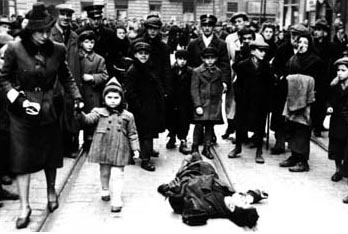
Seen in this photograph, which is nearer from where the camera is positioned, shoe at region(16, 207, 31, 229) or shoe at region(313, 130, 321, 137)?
shoe at region(16, 207, 31, 229)

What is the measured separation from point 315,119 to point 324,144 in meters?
0.60

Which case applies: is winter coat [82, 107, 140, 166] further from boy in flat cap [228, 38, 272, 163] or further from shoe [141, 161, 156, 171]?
boy in flat cap [228, 38, 272, 163]

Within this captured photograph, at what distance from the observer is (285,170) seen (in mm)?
8133

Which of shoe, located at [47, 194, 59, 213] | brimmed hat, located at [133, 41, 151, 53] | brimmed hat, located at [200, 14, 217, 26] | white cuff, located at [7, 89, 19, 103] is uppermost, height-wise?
brimmed hat, located at [200, 14, 217, 26]

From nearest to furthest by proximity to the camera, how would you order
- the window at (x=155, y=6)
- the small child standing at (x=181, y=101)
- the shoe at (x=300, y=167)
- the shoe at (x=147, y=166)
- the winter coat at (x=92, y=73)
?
the shoe at (x=147, y=166) < the shoe at (x=300, y=167) < the winter coat at (x=92, y=73) < the small child standing at (x=181, y=101) < the window at (x=155, y=6)

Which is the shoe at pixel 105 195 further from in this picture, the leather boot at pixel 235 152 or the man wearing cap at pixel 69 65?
A: the leather boot at pixel 235 152

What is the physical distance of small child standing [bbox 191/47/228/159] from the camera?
8453 millimetres

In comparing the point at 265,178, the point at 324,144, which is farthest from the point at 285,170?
the point at 324,144

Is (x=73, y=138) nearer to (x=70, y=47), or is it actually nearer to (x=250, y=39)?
(x=70, y=47)

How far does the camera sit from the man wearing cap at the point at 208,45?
8.96 metres

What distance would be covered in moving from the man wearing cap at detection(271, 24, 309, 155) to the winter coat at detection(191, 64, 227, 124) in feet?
2.89

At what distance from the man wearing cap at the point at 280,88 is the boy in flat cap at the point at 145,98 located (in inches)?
70.4

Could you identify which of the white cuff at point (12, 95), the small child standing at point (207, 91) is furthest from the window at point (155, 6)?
the white cuff at point (12, 95)

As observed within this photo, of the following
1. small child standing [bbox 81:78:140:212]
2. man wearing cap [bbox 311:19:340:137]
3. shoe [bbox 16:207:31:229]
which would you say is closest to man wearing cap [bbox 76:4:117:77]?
man wearing cap [bbox 311:19:340:137]
